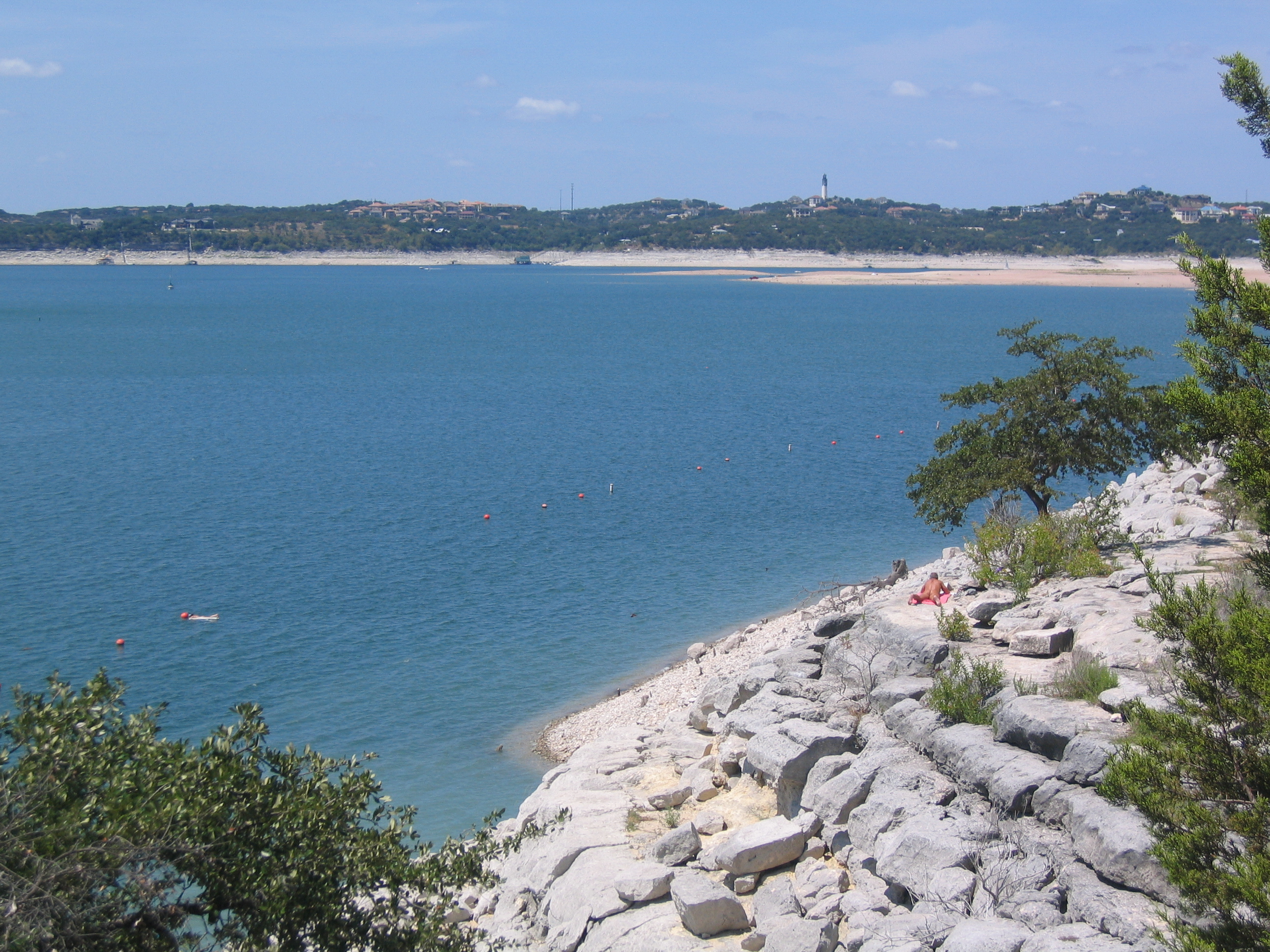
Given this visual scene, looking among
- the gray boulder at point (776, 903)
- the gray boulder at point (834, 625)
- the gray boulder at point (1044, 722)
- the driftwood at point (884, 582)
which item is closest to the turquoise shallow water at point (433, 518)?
the driftwood at point (884, 582)

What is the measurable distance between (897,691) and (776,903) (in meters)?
3.31

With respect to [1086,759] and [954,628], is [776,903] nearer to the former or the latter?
[1086,759]

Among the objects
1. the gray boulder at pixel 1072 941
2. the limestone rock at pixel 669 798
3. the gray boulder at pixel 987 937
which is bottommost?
the limestone rock at pixel 669 798

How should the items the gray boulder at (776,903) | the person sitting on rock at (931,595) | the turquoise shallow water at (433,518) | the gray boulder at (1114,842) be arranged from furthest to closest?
the turquoise shallow water at (433,518) → the person sitting on rock at (931,595) → the gray boulder at (776,903) → the gray boulder at (1114,842)

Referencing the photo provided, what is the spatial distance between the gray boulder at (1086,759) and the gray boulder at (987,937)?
1687 millimetres

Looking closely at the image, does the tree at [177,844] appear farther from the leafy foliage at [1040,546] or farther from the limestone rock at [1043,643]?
the leafy foliage at [1040,546]

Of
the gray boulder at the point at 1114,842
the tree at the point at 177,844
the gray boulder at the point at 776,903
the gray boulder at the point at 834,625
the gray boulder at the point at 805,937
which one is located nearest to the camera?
the tree at the point at 177,844

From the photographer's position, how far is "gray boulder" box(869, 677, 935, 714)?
12.3 meters

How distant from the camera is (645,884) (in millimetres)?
10641

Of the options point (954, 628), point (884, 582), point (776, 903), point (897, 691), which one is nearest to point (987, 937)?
point (776, 903)

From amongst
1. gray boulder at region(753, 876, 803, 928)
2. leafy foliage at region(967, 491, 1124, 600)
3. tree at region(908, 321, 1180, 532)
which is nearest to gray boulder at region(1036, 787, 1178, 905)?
gray boulder at region(753, 876, 803, 928)

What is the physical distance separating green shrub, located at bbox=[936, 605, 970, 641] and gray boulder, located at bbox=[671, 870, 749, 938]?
488cm

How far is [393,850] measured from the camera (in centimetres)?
826

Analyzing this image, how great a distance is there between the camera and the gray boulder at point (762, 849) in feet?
34.7
